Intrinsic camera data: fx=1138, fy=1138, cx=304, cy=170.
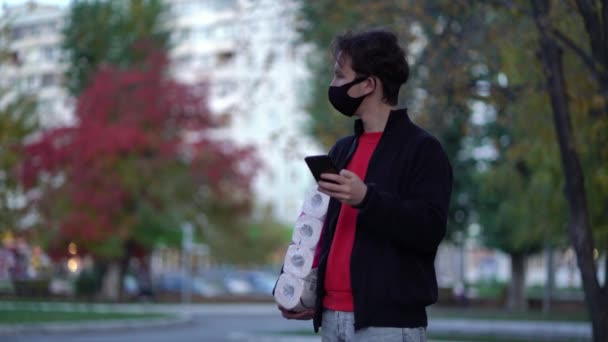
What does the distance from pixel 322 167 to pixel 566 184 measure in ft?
25.3

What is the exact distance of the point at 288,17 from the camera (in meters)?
16.8

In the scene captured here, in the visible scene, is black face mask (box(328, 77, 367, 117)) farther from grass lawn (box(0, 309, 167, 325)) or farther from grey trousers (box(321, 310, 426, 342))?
grass lawn (box(0, 309, 167, 325))

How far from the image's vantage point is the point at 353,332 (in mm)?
4000

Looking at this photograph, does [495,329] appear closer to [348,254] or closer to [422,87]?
[422,87]

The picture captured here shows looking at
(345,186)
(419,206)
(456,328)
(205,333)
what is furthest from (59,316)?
(345,186)

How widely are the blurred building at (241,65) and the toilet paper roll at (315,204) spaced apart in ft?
9.71

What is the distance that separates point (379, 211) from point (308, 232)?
484mm

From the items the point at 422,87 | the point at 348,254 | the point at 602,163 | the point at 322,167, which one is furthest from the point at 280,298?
the point at 602,163

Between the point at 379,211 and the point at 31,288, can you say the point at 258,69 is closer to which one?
the point at 379,211

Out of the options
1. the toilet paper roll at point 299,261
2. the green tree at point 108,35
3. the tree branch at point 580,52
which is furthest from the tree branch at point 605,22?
the green tree at point 108,35

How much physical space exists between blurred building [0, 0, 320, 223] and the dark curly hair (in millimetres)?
3067

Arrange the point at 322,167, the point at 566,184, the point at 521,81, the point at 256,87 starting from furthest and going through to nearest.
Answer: the point at 256,87, the point at 521,81, the point at 566,184, the point at 322,167

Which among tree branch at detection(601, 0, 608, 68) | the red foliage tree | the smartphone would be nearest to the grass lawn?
the red foliage tree

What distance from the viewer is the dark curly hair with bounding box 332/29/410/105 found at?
416 cm
